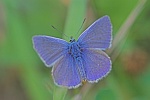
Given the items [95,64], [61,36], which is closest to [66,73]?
[95,64]

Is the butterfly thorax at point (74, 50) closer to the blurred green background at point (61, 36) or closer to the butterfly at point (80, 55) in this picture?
the butterfly at point (80, 55)

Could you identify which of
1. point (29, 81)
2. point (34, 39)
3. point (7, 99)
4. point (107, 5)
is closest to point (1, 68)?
point (7, 99)

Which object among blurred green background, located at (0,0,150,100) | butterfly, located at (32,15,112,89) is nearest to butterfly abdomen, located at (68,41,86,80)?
butterfly, located at (32,15,112,89)

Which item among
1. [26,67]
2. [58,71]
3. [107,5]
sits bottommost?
[26,67]

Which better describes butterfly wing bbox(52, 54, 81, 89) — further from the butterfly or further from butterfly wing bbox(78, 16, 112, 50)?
butterfly wing bbox(78, 16, 112, 50)

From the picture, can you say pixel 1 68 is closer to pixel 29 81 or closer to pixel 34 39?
pixel 29 81

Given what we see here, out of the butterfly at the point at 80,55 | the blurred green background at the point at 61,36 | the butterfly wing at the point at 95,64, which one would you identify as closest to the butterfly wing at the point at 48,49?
the butterfly at the point at 80,55
